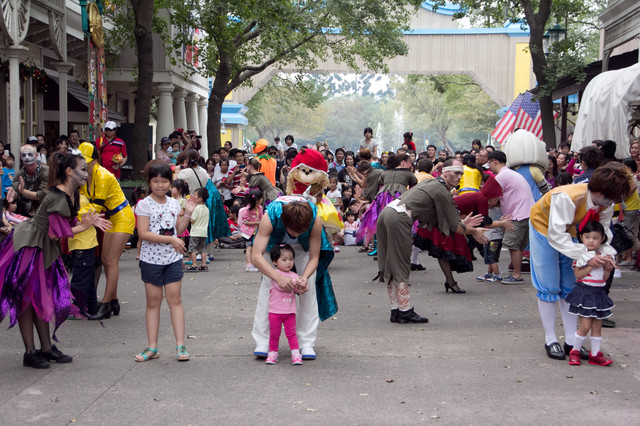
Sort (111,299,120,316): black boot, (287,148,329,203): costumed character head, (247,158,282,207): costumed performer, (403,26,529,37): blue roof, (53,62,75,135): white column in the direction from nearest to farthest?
(287,148,329,203): costumed character head
(111,299,120,316): black boot
(247,158,282,207): costumed performer
(53,62,75,135): white column
(403,26,529,37): blue roof

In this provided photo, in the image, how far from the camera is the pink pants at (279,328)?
6.48m

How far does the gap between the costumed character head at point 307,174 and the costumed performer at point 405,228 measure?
4.28 ft

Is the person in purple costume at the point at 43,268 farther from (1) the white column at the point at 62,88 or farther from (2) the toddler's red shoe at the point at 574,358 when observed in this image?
(1) the white column at the point at 62,88

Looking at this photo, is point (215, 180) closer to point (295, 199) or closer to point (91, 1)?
point (91, 1)

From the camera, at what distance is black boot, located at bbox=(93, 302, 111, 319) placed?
27.4 ft

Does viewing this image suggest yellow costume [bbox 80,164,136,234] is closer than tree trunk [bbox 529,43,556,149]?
Yes

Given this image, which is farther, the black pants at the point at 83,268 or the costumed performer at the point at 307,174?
the black pants at the point at 83,268

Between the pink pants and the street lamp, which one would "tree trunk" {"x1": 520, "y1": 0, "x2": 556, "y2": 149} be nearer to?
the street lamp

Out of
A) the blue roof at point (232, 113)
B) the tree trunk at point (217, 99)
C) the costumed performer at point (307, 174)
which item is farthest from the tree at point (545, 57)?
the blue roof at point (232, 113)

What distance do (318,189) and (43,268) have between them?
2448 mm

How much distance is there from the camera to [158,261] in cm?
659

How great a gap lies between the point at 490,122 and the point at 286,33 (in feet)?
142

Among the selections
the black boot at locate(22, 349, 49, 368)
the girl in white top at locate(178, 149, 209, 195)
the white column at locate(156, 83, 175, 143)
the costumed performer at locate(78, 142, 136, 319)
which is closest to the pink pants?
the black boot at locate(22, 349, 49, 368)

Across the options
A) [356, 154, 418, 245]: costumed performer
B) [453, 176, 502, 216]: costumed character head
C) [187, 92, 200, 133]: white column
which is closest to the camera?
[453, 176, 502, 216]: costumed character head
